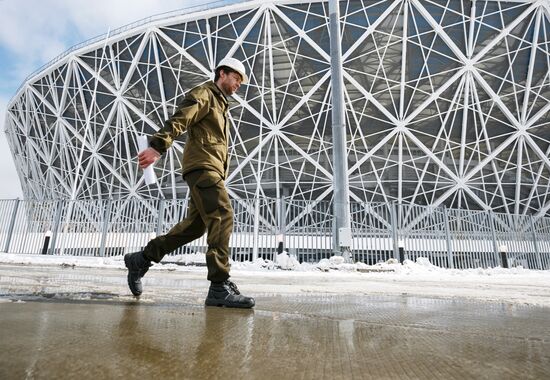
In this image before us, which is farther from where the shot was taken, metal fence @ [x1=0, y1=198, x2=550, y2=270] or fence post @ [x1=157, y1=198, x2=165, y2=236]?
metal fence @ [x1=0, y1=198, x2=550, y2=270]

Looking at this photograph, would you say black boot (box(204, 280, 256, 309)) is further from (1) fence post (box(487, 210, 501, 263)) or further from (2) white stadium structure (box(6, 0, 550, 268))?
(2) white stadium structure (box(6, 0, 550, 268))

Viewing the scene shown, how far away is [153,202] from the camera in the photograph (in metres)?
12.1

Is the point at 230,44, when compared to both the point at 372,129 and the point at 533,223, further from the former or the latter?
the point at 533,223

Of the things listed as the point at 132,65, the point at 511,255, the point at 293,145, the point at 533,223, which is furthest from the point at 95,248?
the point at 533,223

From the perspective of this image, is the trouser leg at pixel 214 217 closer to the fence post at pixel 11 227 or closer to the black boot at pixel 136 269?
the black boot at pixel 136 269

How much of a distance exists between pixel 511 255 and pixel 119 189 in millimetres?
20410

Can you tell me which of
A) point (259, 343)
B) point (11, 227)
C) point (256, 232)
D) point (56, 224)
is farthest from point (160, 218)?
point (259, 343)

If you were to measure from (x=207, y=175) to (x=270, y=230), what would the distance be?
28.5ft

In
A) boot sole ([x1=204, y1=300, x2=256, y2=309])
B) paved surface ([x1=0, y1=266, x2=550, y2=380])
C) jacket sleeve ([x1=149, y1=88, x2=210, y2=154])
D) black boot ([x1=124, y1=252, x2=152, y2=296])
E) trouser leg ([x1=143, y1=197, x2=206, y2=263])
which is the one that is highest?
jacket sleeve ([x1=149, y1=88, x2=210, y2=154])

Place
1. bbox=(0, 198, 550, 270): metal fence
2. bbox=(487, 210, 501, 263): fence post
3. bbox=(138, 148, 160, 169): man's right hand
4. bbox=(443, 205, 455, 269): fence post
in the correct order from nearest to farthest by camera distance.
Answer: bbox=(138, 148, 160, 169): man's right hand < bbox=(443, 205, 455, 269): fence post < bbox=(0, 198, 550, 270): metal fence < bbox=(487, 210, 501, 263): fence post

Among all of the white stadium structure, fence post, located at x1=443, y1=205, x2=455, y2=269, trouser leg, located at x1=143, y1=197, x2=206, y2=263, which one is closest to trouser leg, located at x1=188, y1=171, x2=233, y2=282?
trouser leg, located at x1=143, y1=197, x2=206, y2=263

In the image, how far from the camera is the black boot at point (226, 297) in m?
2.15

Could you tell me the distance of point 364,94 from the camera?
58.9ft

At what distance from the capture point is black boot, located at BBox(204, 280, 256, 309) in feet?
7.05
